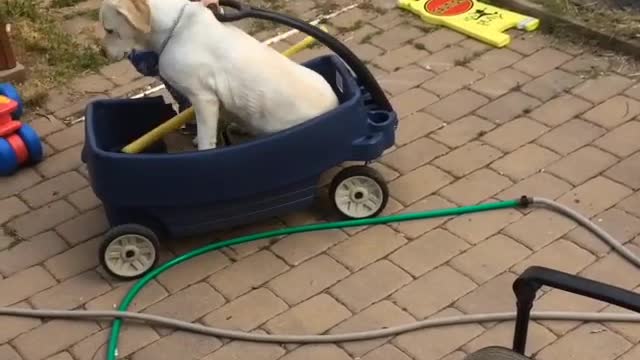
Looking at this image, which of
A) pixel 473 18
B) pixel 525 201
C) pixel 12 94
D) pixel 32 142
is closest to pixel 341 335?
pixel 525 201

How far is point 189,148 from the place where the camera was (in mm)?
3447

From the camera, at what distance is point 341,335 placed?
286cm

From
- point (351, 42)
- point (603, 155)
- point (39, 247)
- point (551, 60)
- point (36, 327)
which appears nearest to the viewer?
point (36, 327)

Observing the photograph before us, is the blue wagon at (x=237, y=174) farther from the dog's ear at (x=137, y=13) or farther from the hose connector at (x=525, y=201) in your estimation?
the hose connector at (x=525, y=201)

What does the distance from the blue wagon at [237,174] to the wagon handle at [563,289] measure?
1175 millimetres

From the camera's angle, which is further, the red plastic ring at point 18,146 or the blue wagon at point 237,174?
the red plastic ring at point 18,146

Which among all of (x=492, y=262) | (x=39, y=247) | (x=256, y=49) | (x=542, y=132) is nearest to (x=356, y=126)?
(x=256, y=49)

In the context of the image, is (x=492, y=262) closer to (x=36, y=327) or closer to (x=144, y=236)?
(x=144, y=236)

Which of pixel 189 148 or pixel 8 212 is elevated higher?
pixel 189 148

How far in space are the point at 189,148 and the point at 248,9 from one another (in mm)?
600

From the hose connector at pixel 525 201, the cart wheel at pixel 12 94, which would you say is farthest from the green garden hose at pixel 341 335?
the cart wheel at pixel 12 94

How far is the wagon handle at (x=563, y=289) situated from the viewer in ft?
6.20

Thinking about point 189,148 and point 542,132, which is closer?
point 189,148

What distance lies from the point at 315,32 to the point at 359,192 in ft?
1.87
